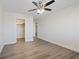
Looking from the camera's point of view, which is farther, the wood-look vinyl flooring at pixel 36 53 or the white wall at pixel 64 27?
the white wall at pixel 64 27

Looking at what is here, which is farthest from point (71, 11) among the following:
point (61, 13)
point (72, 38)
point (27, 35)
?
point (27, 35)

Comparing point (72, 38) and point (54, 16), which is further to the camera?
point (54, 16)

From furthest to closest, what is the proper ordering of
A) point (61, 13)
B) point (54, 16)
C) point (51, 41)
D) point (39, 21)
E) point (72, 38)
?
point (39, 21) → point (51, 41) → point (54, 16) → point (61, 13) → point (72, 38)

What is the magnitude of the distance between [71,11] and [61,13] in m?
0.83

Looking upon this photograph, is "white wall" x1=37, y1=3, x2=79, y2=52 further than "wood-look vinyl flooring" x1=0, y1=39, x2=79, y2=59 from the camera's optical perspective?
Yes

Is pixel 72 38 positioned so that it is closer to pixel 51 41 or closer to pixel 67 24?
pixel 67 24

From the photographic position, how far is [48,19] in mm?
6777

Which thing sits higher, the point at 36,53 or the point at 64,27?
the point at 64,27

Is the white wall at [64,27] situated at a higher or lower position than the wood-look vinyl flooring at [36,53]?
higher

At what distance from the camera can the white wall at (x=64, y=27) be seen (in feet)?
14.6

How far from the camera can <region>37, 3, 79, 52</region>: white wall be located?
446 centimetres

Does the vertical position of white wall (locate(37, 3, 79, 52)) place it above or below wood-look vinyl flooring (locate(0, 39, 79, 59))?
above

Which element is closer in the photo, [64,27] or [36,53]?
[36,53]

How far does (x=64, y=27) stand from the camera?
5145 millimetres
